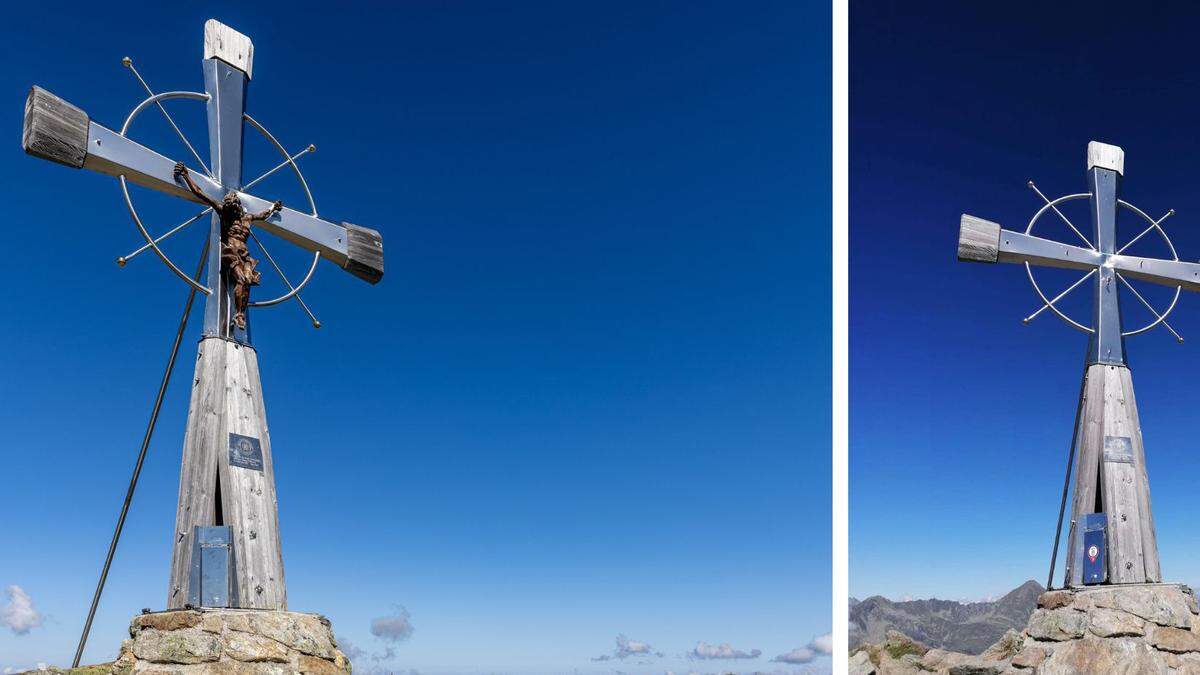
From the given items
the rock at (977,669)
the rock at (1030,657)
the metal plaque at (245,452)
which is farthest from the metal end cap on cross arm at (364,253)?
the rock at (1030,657)

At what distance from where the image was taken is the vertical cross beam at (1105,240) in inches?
384

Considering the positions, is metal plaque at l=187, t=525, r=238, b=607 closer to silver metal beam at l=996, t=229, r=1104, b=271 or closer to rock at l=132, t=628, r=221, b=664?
rock at l=132, t=628, r=221, b=664

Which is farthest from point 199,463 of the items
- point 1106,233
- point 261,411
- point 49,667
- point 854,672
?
point 1106,233

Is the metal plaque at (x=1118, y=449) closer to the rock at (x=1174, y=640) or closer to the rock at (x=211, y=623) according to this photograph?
the rock at (x=1174, y=640)

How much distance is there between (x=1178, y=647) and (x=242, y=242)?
8.10m

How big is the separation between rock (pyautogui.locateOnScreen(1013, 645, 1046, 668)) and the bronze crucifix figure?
6819 mm

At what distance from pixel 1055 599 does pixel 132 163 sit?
315 inches

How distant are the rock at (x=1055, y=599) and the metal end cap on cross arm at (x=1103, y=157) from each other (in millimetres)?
4038

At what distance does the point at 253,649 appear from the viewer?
6828 mm

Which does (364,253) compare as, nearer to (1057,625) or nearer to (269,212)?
(269,212)

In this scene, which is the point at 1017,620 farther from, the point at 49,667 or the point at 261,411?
the point at 49,667

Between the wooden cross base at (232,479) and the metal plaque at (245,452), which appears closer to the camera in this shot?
the wooden cross base at (232,479)

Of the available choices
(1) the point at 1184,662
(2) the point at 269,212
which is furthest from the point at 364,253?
(1) the point at 1184,662

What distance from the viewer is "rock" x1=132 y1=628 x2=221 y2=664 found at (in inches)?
258
